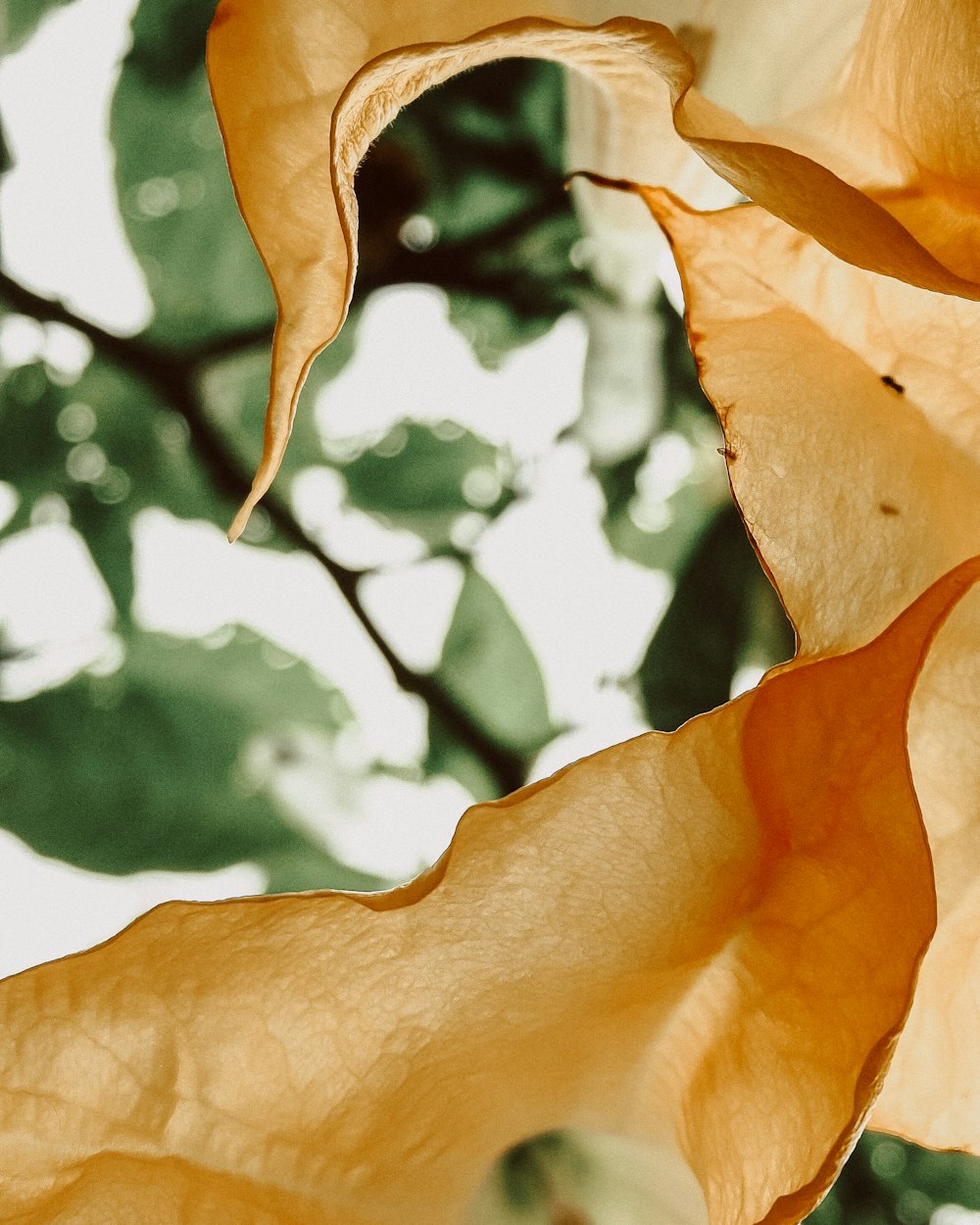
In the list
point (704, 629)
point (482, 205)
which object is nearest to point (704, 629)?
point (704, 629)

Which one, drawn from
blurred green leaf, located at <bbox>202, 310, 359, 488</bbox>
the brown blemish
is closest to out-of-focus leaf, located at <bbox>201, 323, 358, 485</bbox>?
blurred green leaf, located at <bbox>202, 310, 359, 488</bbox>

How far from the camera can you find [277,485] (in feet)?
0.93

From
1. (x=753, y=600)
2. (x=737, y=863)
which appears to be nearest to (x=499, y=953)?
(x=737, y=863)

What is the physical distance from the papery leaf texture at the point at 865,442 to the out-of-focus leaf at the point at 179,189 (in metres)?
0.11

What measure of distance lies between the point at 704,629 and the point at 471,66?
0.16 meters

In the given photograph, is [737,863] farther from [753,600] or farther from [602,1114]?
[753,600]

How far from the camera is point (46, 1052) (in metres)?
0.15

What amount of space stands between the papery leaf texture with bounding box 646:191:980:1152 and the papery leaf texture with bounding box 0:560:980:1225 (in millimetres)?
25

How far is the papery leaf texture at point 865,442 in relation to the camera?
177mm

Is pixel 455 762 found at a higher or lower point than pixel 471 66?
lower

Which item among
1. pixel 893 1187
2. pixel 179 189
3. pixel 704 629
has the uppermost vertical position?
pixel 179 189

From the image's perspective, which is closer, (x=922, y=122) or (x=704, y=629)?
(x=922, y=122)

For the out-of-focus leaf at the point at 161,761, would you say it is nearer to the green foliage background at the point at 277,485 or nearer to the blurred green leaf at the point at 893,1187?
the green foliage background at the point at 277,485

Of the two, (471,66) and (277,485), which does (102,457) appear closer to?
(277,485)
